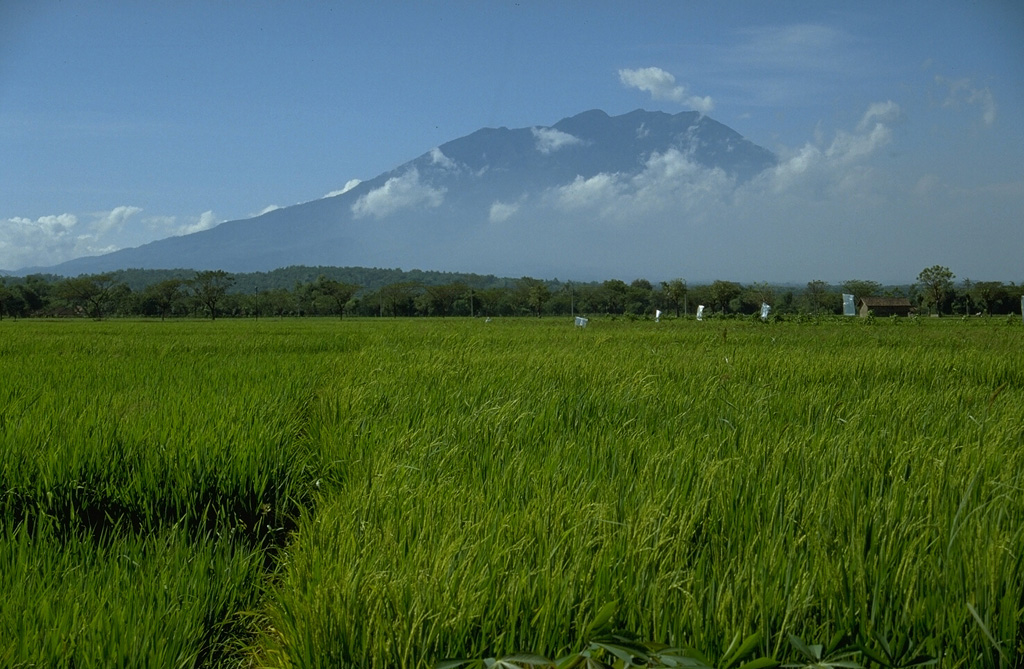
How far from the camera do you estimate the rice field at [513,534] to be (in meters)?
1.58

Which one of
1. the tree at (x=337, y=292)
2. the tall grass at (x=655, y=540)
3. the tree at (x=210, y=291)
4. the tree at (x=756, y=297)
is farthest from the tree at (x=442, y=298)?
the tall grass at (x=655, y=540)

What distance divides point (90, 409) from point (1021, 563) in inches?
174

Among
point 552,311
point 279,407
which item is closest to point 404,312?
point 552,311

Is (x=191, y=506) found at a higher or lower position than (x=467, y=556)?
lower

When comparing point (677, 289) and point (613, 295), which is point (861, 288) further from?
point (613, 295)

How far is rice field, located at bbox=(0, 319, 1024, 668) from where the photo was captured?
5.18 feet

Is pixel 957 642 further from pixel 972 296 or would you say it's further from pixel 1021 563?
pixel 972 296

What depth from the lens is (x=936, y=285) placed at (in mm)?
73188

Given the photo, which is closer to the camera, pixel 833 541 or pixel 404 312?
pixel 833 541

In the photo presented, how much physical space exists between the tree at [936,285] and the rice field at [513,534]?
7578 centimetres

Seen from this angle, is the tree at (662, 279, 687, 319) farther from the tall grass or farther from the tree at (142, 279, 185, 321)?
the tall grass

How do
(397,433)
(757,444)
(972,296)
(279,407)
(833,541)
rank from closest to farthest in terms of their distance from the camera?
(833,541), (757,444), (397,433), (279,407), (972,296)

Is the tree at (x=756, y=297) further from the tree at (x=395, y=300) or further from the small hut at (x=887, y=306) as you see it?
the tree at (x=395, y=300)

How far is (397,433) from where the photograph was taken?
3576 mm
